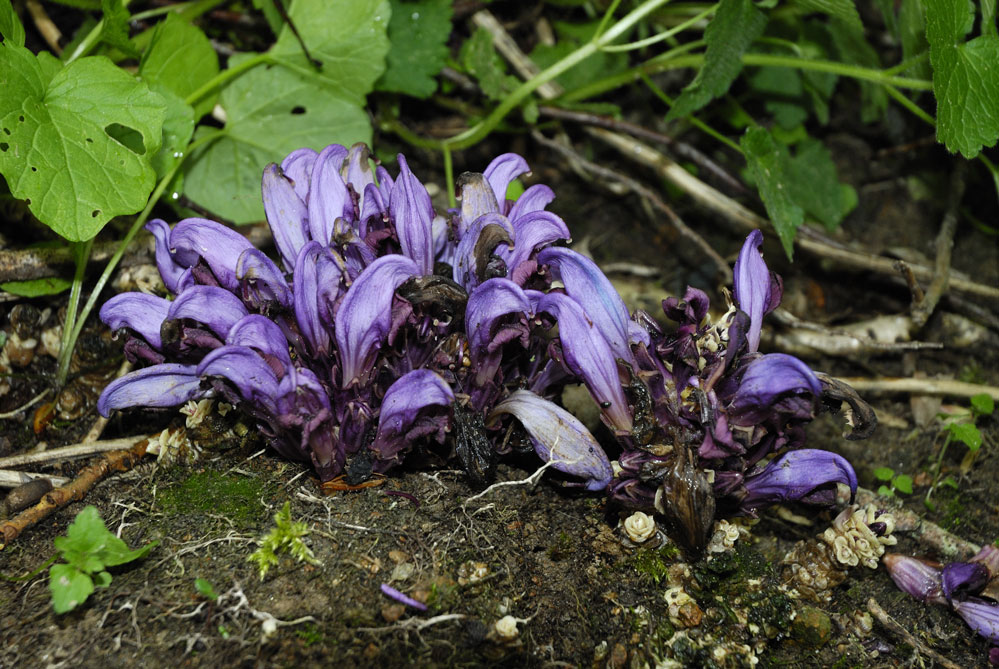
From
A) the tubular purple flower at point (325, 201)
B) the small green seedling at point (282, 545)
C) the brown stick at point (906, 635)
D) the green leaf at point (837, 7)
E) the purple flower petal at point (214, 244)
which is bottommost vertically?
the brown stick at point (906, 635)

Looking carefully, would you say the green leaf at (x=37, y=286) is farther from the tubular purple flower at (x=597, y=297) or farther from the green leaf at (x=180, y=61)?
the tubular purple flower at (x=597, y=297)

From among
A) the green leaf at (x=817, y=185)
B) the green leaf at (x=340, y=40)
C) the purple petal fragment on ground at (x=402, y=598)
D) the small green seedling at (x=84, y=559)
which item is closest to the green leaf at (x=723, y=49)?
the green leaf at (x=817, y=185)

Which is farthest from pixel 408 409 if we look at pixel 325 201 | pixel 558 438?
pixel 325 201

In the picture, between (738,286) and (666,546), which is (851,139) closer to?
(738,286)

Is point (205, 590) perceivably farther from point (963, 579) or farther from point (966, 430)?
point (966, 430)

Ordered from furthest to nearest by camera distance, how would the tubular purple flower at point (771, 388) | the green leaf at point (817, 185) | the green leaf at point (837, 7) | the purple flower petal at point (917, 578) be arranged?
the green leaf at point (817, 185) → the green leaf at point (837, 7) → the purple flower petal at point (917, 578) → the tubular purple flower at point (771, 388)
